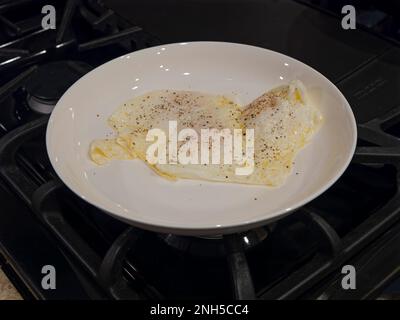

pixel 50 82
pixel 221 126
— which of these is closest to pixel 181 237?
pixel 221 126

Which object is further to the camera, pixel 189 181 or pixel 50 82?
pixel 50 82

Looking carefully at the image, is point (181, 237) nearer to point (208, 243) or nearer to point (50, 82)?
point (208, 243)

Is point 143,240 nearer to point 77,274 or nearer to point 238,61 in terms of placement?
point 77,274

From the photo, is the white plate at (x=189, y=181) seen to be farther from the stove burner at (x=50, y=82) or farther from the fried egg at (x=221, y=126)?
the stove burner at (x=50, y=82)

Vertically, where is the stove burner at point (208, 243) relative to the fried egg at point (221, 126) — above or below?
below

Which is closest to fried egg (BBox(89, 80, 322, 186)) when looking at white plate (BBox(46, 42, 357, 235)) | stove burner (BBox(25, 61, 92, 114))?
white plate (BBox(46, 42, 357, 235))

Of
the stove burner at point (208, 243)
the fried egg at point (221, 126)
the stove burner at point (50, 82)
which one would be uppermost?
the stove burner at point (50, 82)

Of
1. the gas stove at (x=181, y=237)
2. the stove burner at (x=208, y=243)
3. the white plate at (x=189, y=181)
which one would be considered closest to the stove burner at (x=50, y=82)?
the gas stove at (x=181, y=237)
